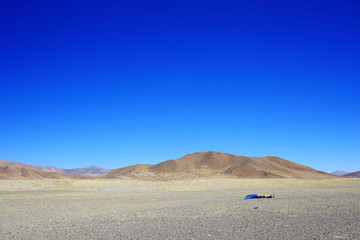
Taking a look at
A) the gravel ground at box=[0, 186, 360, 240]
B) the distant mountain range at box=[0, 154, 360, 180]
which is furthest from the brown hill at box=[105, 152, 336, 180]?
the gravel ground at box=[0, 186, 360, 240]

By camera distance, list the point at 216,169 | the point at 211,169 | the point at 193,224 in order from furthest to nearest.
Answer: the point at 216,169
the point at 211,169
the point at 193,224

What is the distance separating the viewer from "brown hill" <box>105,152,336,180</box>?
66.0 meters

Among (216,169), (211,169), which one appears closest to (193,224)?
(211,169)

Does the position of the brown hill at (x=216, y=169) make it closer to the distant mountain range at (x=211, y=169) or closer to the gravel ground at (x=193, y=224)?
the distant mountain range at (x=211, y=169)

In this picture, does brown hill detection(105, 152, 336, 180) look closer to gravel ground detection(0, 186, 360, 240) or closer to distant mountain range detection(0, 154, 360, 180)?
distant mountain range detection(0, 154, 360, 180)

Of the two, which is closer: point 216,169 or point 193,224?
point 193,224

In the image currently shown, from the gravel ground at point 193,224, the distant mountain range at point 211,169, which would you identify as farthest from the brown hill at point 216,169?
the gravel ground at point 193,224

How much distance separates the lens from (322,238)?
8.18m

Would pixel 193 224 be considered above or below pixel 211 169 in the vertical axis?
below

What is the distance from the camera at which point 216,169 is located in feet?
248

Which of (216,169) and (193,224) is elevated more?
(216,169)

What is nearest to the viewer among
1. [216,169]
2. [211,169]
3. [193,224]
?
[193,224]

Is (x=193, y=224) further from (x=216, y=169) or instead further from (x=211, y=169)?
(x=216, y=169)

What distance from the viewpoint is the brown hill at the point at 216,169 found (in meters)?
66.0
